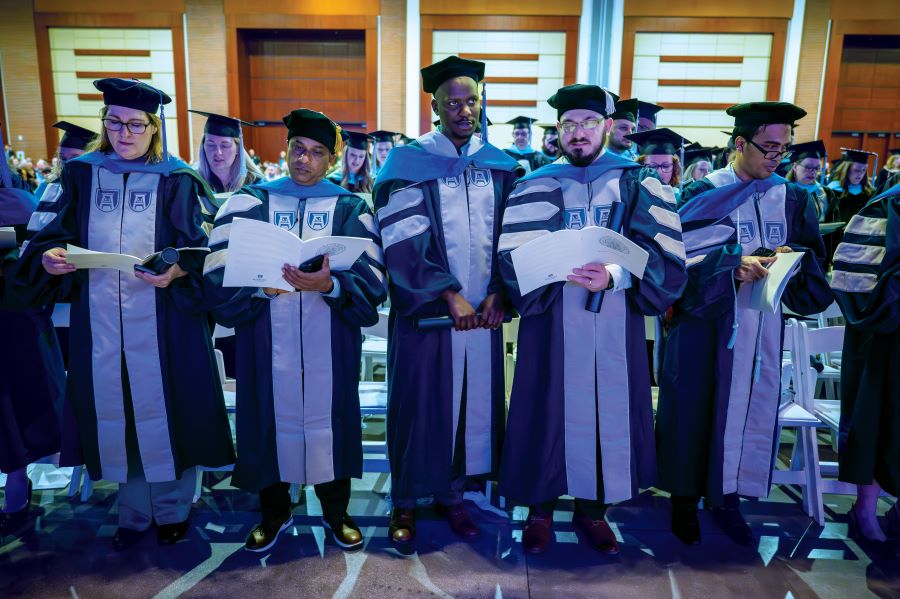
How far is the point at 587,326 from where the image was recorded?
2.41m

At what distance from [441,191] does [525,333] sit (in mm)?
737

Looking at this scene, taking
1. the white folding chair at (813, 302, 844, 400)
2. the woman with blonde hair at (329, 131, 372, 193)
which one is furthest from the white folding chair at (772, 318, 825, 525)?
the woman with blonde hair at (329, 131, 372, 193)

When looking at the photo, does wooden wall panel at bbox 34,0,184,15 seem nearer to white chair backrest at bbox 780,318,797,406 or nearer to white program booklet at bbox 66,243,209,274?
white program booklet at bbox 66,243,209,274

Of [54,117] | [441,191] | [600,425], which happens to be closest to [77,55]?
[54,117]

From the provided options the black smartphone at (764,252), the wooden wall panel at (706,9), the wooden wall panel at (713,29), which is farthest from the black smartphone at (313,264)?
the wooden wall panel at (706,9)

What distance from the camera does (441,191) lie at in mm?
2484

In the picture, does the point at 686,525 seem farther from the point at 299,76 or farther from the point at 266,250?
the point at 299,76

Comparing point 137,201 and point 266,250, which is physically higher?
point 137,201

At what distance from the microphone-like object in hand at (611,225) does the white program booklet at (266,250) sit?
967mm

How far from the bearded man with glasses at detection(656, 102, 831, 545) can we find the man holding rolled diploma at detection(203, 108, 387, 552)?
144 cm

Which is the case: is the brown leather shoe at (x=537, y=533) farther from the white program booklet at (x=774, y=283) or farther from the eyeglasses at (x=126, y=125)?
the eyeglasses at (x=126, y=125)

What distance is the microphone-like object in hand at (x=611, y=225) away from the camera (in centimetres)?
232

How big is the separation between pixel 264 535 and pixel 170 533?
451 mm

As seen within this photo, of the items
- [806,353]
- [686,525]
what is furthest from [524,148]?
[686,525]
